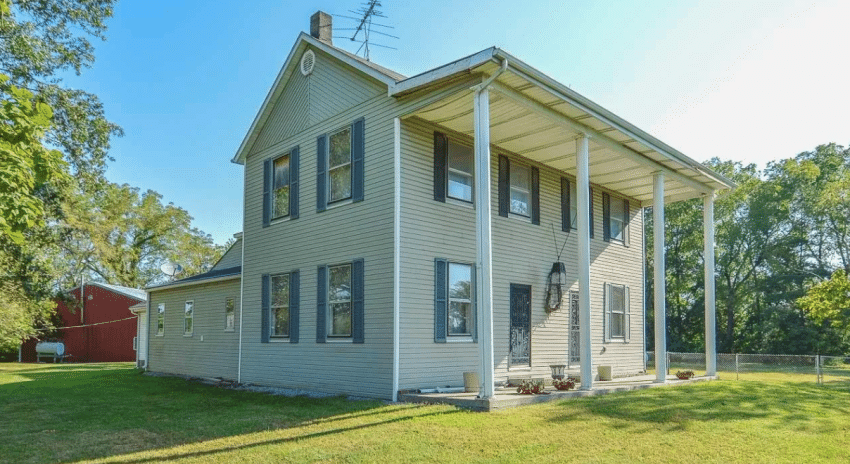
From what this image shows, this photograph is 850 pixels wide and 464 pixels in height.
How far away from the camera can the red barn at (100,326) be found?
29359mm

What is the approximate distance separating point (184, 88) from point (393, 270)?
12874 mm

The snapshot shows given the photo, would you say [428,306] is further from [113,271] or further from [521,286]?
[113,271]

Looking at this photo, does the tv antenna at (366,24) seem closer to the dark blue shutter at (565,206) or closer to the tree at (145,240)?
the dark blue shutter at (565,206)

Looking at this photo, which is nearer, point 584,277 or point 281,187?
point 584,277

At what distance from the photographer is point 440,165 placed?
38.9 feet

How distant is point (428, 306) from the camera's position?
36.8 ft

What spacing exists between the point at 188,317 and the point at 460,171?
9589 millimetres

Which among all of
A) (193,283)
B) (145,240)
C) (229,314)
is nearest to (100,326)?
(145,240)

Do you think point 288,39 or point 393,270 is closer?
point 393,270

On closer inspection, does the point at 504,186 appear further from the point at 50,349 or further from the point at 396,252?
the point at 50,349

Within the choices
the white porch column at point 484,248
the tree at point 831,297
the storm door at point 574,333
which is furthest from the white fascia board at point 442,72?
the tree at point 831,297

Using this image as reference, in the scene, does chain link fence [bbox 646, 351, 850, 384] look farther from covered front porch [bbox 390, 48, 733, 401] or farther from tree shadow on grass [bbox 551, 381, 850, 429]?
tree shadow on grass [bbox 551, 381, 850, 429]

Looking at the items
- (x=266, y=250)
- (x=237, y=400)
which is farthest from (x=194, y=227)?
(x=237, y=400)

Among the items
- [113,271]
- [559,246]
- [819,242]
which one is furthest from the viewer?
[113,271]
